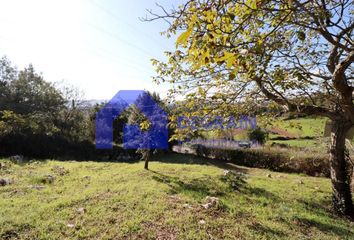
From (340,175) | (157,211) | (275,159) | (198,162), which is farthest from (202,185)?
(275,159)

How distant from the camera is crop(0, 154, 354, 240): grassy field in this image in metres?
3.75

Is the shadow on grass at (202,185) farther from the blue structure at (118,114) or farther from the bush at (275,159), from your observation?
the blue structure at (118,114)

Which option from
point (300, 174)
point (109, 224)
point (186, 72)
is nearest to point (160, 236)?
point (109, 224)

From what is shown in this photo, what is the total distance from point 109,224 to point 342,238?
3.78m

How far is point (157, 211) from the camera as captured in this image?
460cm

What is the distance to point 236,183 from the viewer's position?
7.41 meters

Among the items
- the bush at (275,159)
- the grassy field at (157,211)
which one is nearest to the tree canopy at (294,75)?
the grassy field at (157,211)

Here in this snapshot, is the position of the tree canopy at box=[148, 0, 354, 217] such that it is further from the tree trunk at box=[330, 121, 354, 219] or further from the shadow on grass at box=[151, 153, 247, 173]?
the shadow on grass at box=[151, 153, 247, 173]

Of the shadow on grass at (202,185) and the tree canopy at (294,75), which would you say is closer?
the tree canopy at (294,75)

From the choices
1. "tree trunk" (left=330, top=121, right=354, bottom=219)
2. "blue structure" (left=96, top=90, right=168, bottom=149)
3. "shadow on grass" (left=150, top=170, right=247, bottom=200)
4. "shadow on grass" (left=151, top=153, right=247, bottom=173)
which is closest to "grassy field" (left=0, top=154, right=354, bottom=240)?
"shadow on grass" (left=150, top=170, right=247, bottom=200)

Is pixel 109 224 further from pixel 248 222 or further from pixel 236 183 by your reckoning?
pixel 236 183

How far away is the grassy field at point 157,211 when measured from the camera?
3752mm

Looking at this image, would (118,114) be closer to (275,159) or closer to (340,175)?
(275,159)

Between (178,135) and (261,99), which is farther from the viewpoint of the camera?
(261,99)
